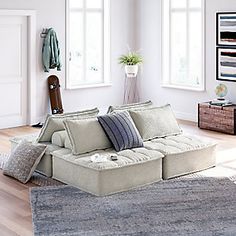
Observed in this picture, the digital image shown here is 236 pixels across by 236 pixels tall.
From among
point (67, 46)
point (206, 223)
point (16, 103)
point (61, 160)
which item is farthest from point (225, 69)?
point (206, 223)

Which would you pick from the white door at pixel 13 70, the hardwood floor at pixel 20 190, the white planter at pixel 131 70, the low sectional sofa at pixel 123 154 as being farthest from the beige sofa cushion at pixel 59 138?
the white planter at pixel 131 70

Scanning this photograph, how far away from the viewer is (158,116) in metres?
6.56

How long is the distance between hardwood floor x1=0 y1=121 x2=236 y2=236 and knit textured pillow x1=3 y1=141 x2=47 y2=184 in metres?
0.08

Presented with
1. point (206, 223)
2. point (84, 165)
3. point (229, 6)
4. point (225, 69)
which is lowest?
point (206, 223)

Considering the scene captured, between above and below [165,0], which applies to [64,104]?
below

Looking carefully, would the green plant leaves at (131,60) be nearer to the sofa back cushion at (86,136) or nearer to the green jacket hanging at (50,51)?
the green jacket hanging at (50,51)

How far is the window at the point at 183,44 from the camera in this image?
376 inches

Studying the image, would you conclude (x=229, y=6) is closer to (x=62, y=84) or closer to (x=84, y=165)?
(x=62, y=84)

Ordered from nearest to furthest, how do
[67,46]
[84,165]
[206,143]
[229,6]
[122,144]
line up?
1. [84,165]
2. [122,144]
3. [206,143]
4. [229,6]
5. [67,46]

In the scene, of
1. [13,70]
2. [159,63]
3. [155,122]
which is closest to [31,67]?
[13,70]

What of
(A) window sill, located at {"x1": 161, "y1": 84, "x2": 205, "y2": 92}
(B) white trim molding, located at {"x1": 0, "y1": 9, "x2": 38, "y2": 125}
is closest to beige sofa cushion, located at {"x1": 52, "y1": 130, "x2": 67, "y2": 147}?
(B) white trim molding, located at {"x1": 0, "y1": 9, "x2": 38, "y2": 125}

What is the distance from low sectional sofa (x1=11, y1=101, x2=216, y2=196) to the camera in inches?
217

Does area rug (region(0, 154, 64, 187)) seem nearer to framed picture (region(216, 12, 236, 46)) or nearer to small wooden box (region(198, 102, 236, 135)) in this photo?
small wooden box (region(198, 102, 236, 135))

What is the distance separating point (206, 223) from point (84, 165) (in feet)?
4.68
